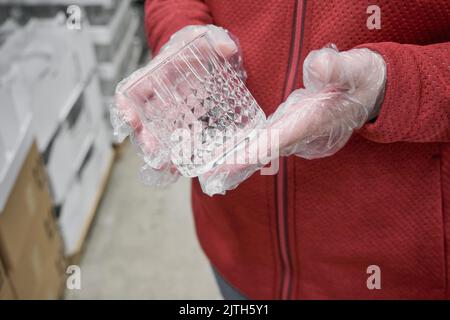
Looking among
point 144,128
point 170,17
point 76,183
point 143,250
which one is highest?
point 170,17

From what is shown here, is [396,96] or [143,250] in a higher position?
Result: [396,96]

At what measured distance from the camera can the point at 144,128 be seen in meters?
0.72

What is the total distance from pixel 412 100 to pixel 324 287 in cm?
40

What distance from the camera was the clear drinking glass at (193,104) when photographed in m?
0.71

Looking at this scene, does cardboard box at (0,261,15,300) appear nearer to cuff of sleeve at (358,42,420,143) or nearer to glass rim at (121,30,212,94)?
glass rim at (121,30,212,94)

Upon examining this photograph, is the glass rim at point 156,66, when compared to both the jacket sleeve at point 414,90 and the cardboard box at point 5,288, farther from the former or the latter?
the cardboard box at point 5,288

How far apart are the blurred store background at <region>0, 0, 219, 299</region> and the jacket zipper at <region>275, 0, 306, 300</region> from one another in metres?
0.59

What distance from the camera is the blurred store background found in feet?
4.70

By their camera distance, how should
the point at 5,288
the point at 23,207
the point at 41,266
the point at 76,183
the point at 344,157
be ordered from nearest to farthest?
the point at 344,157 → the point at 5,288 → the point at 23,207 → the point at 41,266 → the point at 76,183

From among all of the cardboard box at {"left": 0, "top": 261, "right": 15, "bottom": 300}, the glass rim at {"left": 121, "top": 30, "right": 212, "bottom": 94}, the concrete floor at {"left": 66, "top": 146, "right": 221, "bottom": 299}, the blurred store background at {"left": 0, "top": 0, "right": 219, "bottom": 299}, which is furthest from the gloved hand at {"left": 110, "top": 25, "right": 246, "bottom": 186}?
the concrete floor at {"left": 66, "top": 146, "right": 221, "bottom": 299}

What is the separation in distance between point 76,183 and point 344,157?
1.37m

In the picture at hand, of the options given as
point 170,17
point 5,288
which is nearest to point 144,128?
point 170,17

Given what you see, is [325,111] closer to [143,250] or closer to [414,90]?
[414,90]

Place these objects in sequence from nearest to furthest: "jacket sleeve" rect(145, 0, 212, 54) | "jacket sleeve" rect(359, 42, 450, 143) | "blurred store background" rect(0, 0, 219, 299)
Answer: "jacket sleeve" rect(359, 42, 450, 143)
"jacket sleeve" rect(145, 0, 212, 54)
"blurred store background" rect(0, 0, 219, 299)
